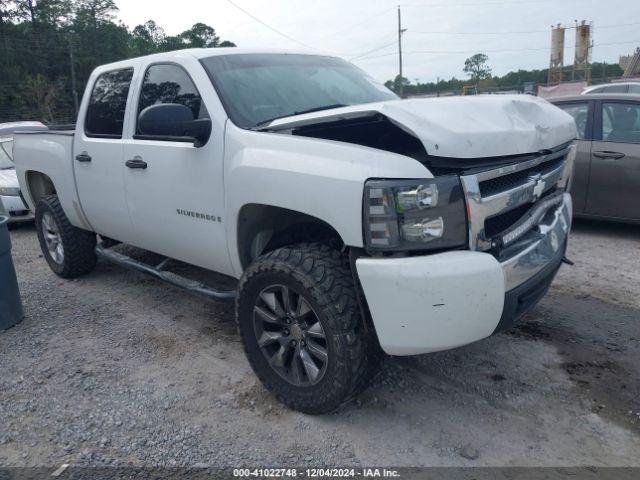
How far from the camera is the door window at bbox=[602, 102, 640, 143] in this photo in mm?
5932

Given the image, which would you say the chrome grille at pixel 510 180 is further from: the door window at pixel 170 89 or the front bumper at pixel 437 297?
the door window at pixel 170 89

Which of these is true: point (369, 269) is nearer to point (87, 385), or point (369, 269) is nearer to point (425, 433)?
point (425, 433)

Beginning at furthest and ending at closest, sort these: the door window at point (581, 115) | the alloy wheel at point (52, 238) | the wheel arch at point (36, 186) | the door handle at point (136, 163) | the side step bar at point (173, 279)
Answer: the door window at point (581, 115) → the wheel arch at point (36, 186) → the alloy wheel at point (52, 238) → the door handle at point (136, 163) → the side step bar at point (173, 279)

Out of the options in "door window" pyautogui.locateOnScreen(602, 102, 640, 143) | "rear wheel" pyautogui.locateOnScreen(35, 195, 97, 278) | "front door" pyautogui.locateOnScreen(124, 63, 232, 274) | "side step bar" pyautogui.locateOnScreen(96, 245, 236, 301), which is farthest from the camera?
"door window" pyautogui.locateOnScreen(602, 102, 640, 143)

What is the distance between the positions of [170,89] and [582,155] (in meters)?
4.54

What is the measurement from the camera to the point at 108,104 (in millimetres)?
4492

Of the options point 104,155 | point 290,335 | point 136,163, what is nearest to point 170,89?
point 136,163

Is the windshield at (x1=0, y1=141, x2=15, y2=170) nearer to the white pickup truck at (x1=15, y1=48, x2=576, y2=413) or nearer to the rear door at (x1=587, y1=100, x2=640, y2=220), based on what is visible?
the white pickup truck at (x1=15, y1=48, x2=576, y2=413)

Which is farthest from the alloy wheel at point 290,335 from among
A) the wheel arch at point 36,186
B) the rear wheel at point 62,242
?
the wheel arch at point 36,186

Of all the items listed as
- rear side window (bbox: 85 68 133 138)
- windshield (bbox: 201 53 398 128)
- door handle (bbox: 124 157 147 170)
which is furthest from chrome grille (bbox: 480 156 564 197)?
rear side window (bbox: 85 68 133 138)

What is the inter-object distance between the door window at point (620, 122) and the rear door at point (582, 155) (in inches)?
5.9

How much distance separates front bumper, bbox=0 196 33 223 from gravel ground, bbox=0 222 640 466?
4387 millimetres

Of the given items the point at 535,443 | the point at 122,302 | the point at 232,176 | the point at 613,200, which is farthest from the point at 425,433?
the point at 613,200

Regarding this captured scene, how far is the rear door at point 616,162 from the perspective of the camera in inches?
228
